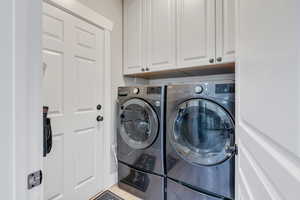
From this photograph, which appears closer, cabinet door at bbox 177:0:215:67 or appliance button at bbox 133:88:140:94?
cabinet door at bbox 177:0:215:67

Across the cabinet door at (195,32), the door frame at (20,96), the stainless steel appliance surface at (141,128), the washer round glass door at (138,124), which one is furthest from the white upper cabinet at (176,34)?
the door frame at (20,96)

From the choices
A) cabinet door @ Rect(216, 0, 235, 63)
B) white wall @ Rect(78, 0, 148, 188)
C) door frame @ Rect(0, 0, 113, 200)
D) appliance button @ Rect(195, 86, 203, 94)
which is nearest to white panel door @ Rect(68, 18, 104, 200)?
white wall @ Rect(78, 0, 148, 188)

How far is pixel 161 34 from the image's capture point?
1672 mm

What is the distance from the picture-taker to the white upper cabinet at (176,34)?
4.33 feet

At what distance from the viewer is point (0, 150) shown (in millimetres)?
450

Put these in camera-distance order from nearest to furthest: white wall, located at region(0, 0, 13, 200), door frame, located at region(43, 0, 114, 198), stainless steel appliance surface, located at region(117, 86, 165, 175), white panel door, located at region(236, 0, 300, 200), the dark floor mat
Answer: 1. white panel door, located at region(236, 0, 300, 200)
2. white wall, located at region(0, 0, 13, 200)
3. stainless steel appliance surface, located at region(117, 86, 165, 175)
4. the dark floor mat
5. door frame, located at region(43, 0, 114, 198)

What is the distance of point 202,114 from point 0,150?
120 cm

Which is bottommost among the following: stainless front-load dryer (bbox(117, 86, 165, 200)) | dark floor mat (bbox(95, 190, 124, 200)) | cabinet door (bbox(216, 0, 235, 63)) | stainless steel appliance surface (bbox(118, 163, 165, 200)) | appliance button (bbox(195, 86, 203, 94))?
dark floor mat (bbox(95, 190, 124, 200))

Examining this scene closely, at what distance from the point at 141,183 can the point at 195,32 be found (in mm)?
1707

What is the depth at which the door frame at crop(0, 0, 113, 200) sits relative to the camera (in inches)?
18.1

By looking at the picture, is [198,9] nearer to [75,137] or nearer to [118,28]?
[118,28]

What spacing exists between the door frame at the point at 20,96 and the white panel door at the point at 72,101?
76 cm

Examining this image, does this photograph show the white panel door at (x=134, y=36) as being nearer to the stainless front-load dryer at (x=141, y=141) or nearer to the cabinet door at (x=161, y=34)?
the cabinet door at (x=161, y=34)

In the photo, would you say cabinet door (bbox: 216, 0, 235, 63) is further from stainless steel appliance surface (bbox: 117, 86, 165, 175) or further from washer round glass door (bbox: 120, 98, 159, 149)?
washer round glass door (bbox: 120, 98, 159, 149)
